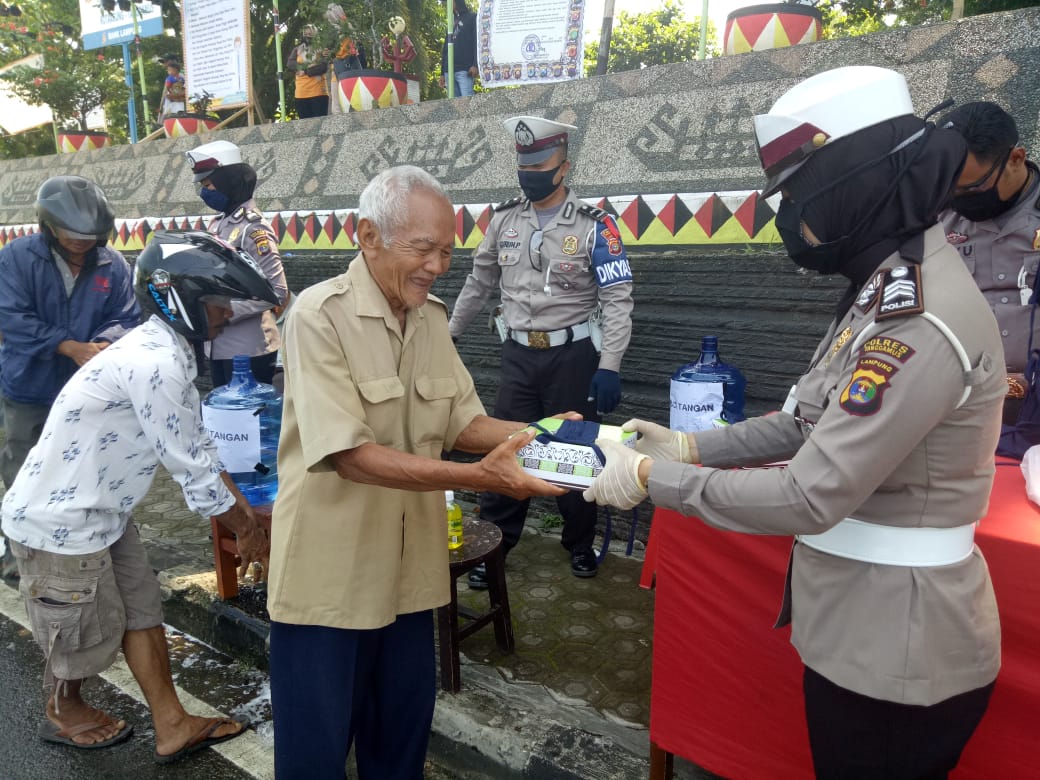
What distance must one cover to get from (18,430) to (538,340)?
9.13 ft

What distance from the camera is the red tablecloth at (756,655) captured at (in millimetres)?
1661

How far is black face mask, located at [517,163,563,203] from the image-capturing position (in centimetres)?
375

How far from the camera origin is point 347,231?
19.9 feet

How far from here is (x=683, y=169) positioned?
4363 millimetres

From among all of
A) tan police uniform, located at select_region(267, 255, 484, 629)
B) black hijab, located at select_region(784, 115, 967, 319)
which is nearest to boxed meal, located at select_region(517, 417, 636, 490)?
tan police uniform, located at select_region(267, 255, 484, 629)

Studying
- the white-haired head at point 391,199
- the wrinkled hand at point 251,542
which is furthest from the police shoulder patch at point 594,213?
the wrinkled hand at point 251,542

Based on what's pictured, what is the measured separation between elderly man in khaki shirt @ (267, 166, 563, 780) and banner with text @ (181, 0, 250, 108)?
790 centimetres

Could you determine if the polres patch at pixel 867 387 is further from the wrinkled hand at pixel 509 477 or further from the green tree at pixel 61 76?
the green tree at pixel 61 76

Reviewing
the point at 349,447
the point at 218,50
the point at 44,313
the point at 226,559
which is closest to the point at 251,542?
the point at 226,559

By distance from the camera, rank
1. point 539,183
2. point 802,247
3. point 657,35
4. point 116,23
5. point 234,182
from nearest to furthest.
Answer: point 802,247, point 539,183, point 234,182, point 116,23, point 657,35

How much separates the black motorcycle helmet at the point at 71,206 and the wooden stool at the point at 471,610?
227 centimetres

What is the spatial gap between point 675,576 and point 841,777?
848 mm

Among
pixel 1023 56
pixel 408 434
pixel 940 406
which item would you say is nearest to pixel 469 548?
pixel 408 434

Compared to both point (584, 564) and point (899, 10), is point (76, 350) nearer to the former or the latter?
point (584, 564)
